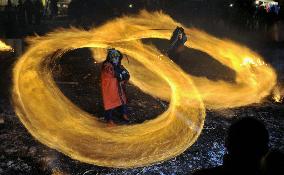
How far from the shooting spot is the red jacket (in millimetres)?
9461

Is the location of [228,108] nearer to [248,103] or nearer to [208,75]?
[248,103]

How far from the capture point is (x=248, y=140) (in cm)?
269

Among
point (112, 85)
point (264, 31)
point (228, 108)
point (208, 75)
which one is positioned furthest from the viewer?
point (264, 31)

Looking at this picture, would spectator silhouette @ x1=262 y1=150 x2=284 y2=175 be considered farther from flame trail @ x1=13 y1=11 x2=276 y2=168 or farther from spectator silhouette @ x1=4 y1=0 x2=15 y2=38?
spectator silhouette @ x1=4 y1=0 x2=15 y2=38

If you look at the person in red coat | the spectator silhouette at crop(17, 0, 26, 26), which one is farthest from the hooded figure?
the spectator silhouette at crop(17, 0, 26, 26)

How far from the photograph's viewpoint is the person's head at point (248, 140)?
Answer: 2.69 meters

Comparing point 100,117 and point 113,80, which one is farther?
point 100,117

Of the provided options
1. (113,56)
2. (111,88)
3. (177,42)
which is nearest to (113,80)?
(111,88)

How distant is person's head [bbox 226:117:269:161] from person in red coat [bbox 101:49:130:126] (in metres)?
6.88

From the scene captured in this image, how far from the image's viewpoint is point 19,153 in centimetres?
809

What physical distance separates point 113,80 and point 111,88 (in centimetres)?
20

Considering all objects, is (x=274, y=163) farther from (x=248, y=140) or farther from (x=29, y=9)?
(x=29, y=9)

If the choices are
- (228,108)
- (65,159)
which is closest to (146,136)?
(65,159)

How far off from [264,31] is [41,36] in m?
15.3
